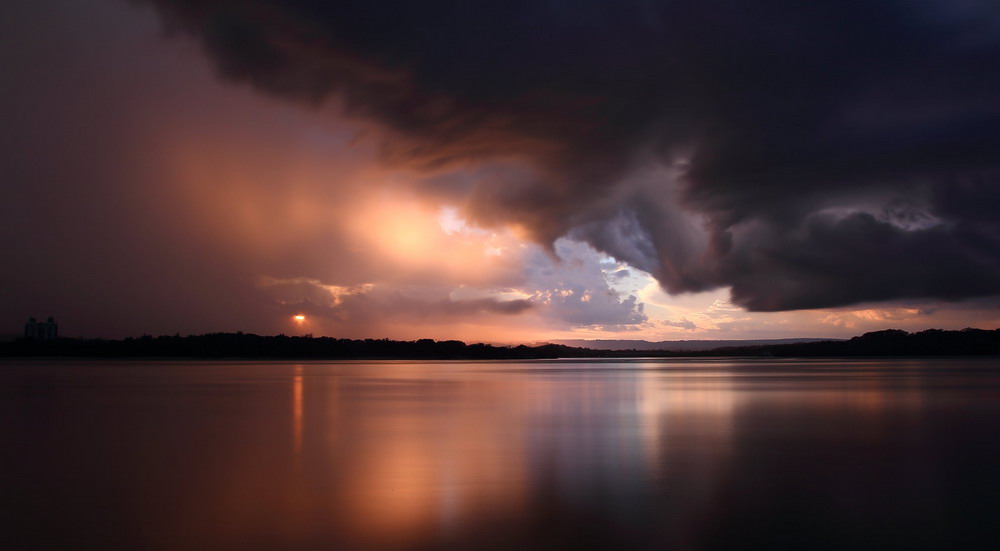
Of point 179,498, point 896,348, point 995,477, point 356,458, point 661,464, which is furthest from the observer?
point 896,348

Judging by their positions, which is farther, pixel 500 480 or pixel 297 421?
pixel 297 421

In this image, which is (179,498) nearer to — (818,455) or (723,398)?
(818,455)

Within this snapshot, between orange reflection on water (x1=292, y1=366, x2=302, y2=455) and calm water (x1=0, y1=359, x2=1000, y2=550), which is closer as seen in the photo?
calm water (x1=0, y1=359, x2=1000, y2=550)

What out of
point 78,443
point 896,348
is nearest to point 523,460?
point 78,443

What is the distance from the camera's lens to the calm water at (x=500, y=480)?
8.54 m

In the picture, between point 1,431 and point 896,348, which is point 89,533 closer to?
point 1,431

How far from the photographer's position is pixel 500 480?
39.9 ft

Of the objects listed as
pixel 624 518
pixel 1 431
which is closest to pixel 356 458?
pixel 624 518

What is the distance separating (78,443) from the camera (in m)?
16.8

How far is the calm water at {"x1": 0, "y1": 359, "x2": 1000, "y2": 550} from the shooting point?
8539 mm

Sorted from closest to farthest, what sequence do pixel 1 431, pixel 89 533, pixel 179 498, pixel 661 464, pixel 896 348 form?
1. pixel 89 533
2. pixel 179 498
3. pixel 661 464
4. pixel 1 431
5. pixel 896 348

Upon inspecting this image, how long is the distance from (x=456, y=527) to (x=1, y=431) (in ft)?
56.0

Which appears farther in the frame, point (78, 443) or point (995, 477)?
point (78, 443)

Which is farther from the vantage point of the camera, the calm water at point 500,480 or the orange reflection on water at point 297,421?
the orange reflection on water at point 297,421
